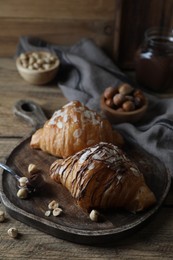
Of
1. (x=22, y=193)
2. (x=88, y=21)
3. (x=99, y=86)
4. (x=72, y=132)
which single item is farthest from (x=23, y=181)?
(x=88, y=21)

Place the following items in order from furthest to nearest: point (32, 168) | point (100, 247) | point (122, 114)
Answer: point (122, 114)
point (32, 168)
point (100, 247)

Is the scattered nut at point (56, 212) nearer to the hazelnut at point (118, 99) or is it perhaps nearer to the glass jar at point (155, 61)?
the hazelnut at point (118, 99)

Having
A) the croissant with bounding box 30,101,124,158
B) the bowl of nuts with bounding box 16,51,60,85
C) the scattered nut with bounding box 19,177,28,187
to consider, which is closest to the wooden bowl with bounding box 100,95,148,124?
the croissant with bounding box 30,101,124,158

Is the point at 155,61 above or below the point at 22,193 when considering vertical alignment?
above

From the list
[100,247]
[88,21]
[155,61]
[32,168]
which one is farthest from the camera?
[88,21]

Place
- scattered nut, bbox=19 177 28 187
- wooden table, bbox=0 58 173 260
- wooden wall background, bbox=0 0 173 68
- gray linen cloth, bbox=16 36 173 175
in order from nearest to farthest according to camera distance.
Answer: wooden table, bbox=0 58 173 260, scattered nut, bbox=19 177 28 187, gray linen cloth, bbox=16 36 173 175, wooden wall background, bbox=0 0 173 68

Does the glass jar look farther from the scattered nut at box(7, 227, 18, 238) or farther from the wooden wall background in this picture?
the scattered nut at box(7, 227, 18, 238)

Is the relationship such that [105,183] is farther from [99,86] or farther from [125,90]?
[99,86]

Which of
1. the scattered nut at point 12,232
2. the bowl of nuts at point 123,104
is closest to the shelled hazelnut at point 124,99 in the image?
the bowl of nuts at point 123,104
